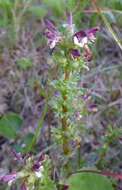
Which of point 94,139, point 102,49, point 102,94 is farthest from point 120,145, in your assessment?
point 102,49

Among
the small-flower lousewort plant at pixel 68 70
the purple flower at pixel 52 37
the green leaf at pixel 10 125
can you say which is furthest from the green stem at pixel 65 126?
the green leaf at pixel 10 125

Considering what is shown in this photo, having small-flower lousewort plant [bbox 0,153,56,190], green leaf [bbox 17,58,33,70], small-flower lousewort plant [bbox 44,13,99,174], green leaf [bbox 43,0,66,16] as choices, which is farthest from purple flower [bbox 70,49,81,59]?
green leaf [bbox 43,0,66,16]

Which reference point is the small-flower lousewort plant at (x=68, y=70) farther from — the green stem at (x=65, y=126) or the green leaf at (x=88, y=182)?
the green leaf at (x=88, y=182)

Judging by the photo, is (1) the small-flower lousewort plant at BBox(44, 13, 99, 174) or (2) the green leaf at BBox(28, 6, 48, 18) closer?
(1) the small-flower lousewort plant at BBox(44, 13, 99, 174)

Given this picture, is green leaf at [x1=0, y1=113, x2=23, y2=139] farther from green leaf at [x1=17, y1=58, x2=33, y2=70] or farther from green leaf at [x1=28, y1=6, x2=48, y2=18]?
green leaf at [x1=28, y1=6, x2=48, y2=18]

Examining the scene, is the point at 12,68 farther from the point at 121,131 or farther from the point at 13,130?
the point at 121,131

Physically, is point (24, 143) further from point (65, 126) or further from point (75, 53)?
point (75, 53)
